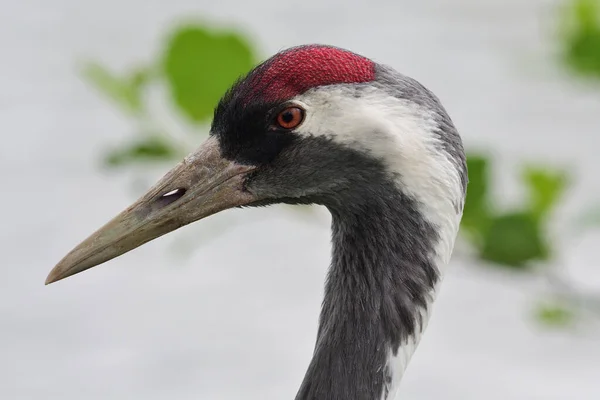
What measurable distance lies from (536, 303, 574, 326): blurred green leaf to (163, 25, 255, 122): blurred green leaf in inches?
78.2

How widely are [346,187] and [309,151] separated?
0.15 metres

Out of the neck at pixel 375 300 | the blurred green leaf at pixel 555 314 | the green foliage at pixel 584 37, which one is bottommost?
the neck at pixel 375 300

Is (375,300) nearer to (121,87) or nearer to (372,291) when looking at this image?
(372,291)

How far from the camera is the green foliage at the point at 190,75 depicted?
17.7 feet

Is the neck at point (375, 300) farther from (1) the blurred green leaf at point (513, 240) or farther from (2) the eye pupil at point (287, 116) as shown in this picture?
(1) the blurred green leaf at point (513, 240)

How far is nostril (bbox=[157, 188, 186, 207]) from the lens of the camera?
12.9ft

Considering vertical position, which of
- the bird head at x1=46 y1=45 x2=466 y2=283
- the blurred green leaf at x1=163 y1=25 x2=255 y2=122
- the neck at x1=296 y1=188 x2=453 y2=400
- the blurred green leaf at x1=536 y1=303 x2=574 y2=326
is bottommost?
the neck at x1=296 y1=188 x2=453 y2=400

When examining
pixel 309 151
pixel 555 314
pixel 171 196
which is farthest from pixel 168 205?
pixel 555 314

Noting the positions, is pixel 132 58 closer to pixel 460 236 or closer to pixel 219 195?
pixel 460 236

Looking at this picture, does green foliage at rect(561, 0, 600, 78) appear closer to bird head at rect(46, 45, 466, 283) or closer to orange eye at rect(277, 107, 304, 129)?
bird head at rect(46, 45, 466, 283)

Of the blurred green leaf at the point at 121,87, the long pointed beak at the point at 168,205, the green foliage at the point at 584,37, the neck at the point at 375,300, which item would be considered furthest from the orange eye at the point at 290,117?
the green foliage at the point at 584,37

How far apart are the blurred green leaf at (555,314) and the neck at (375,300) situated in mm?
2583

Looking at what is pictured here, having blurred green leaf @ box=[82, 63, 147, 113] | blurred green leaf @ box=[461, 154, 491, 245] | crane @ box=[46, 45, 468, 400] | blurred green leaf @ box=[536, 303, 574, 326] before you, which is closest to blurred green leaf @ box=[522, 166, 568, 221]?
blurred green leaf @ box=[461, 154, 491, 245]

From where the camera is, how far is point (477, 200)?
5.37 meters
